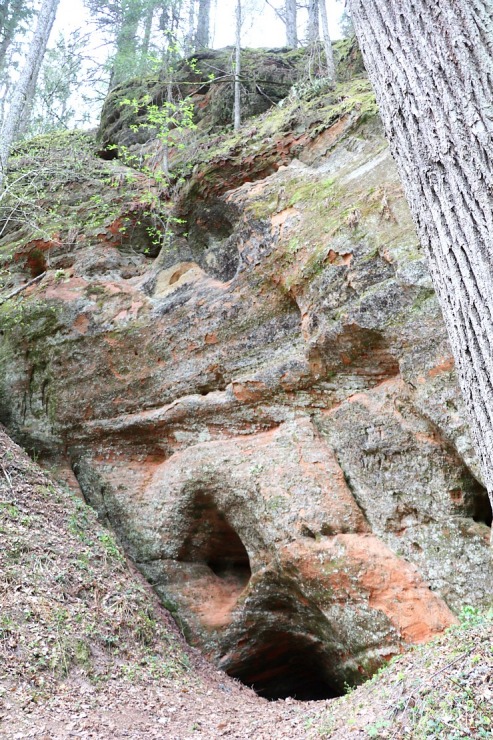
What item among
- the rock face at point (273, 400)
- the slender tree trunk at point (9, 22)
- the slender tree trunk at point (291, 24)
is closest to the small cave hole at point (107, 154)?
the rock face at point (273, 400)

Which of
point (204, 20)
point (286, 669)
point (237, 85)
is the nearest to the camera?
point (286, 669)

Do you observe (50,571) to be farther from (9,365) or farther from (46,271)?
(46,271)

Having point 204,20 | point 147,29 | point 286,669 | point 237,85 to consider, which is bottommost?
point 286,669

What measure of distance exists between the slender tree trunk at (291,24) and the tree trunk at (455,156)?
18.5 metres

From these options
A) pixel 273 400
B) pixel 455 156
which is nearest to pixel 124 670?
pixel 273 400

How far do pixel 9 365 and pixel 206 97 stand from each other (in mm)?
8711

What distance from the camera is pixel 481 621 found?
211 inches

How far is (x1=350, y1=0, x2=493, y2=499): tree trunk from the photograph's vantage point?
250 centimetres

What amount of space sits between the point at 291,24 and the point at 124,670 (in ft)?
67.3

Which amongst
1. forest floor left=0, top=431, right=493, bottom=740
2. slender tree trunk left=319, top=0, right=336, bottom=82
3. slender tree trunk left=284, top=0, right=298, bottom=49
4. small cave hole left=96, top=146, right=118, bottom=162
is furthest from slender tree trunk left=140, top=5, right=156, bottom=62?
forest floor left=0, top=431, right=493, bottom=740

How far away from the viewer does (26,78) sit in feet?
39.7

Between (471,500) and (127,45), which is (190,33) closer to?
(127,45)

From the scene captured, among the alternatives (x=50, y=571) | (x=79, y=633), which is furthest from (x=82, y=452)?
(x=79, y=633)

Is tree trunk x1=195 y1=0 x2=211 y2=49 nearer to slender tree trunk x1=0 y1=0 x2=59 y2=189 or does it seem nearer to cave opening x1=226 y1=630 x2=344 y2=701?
slender tree trunk x1=0 y1=0 x2=59 y2=189
